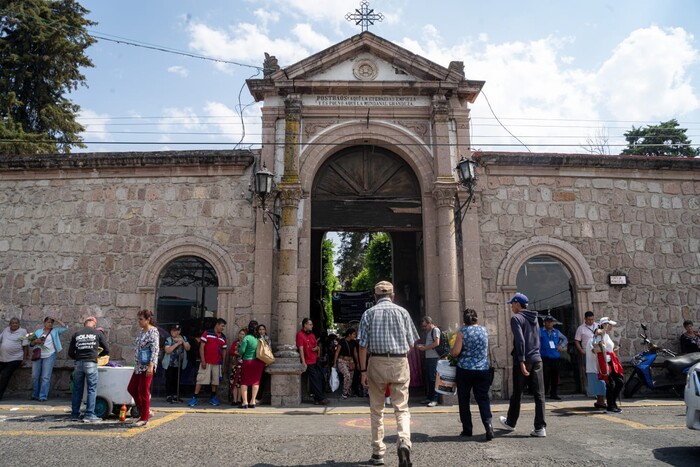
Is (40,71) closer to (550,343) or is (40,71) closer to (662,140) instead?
(550,343)

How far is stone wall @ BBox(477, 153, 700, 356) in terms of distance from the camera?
11.2 meters

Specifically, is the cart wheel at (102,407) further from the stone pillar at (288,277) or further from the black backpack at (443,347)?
the black backpack at (443,347)

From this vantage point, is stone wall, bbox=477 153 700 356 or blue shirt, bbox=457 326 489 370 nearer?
blue shirt, bbox=457 326 489 370

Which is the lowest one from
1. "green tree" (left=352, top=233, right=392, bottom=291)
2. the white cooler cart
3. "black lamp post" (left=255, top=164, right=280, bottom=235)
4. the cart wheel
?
the cart wheel

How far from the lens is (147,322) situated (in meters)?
7.48

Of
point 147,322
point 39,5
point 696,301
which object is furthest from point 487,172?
point 39,5

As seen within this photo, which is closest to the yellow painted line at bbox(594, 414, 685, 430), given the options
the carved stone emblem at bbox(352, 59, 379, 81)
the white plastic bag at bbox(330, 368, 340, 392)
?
the white plastic bag at bbox(330, 368, 340, 392)

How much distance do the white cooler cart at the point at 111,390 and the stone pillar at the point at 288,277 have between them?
280 cm

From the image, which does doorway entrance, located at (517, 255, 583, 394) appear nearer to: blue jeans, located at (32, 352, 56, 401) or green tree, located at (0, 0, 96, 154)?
blue jeans, located at (32, 352, 56, 401)

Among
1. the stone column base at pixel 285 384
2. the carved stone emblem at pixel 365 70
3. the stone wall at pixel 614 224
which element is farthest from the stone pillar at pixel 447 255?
the stone column base at pixel 285 384

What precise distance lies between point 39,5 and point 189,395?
60.5ft

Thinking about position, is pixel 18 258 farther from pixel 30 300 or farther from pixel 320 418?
pixel 320 418

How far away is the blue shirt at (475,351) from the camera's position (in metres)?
6.53

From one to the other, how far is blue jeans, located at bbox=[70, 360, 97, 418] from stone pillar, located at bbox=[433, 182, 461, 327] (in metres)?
6.69
